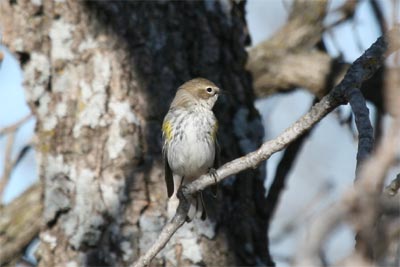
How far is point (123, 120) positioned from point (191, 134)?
0.45 metres

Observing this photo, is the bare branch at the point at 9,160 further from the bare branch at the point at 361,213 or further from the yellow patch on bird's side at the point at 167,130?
the bare branch at the point at 361,213

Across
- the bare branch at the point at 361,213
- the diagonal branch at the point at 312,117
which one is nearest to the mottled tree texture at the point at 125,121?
the diagonal branch at the point at 312,117

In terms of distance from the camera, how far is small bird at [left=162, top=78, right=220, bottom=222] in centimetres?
450

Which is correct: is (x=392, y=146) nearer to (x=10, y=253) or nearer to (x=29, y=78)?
(x=29, y=78)

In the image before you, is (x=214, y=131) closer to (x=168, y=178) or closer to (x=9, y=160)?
(x=168, y=178)

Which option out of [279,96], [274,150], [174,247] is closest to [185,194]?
[274,150]

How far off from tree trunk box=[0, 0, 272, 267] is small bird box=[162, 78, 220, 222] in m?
0.08

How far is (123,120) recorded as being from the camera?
454 centimetres

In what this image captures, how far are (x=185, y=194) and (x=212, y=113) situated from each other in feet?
5.14

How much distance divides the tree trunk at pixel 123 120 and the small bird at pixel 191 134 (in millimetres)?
78

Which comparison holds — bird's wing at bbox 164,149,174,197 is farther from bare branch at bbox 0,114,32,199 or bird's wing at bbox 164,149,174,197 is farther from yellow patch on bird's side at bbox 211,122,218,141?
bare branch at bbox 0,114,32,199

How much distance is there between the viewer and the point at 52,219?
4.53 meters

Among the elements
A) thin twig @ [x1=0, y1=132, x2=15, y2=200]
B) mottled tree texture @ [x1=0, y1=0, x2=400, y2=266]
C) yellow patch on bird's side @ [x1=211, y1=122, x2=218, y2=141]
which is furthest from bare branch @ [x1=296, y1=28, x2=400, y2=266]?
thin twig @ [x1=0, y1=132, x2=15, y2=200]

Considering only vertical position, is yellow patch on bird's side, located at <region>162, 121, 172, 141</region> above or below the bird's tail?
above
